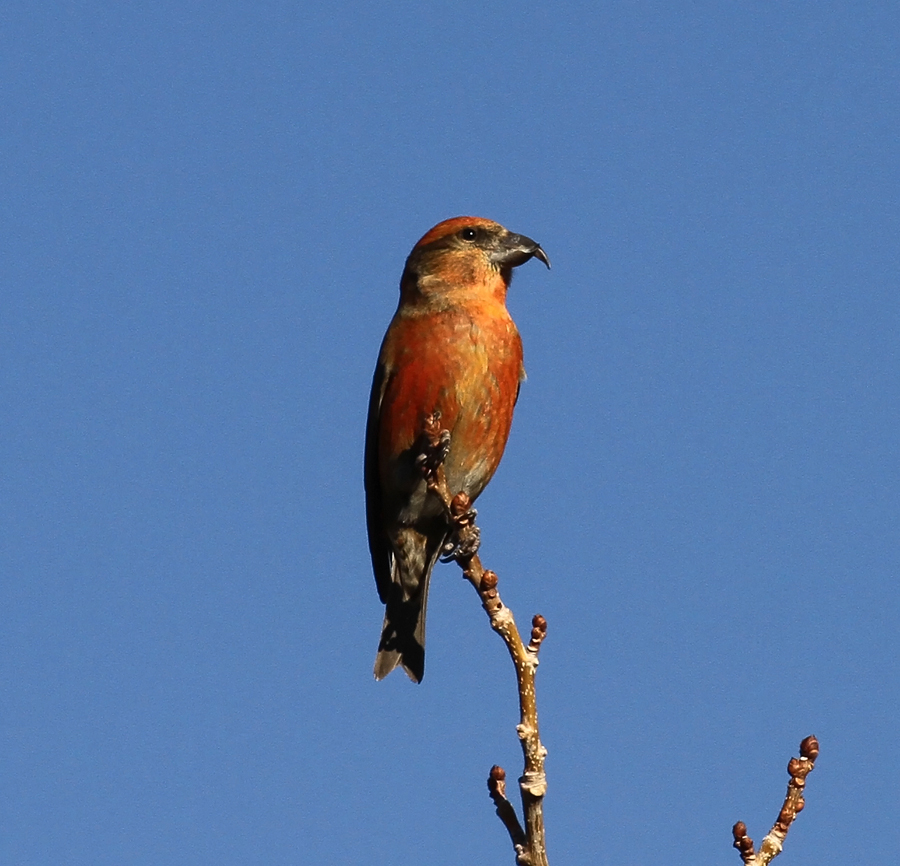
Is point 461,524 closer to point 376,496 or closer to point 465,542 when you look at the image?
point 465,542

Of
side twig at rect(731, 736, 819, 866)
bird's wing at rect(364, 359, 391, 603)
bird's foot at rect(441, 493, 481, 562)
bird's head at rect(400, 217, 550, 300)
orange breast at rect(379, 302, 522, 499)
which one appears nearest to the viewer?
side twig at rect(731, 736, 819, 866)

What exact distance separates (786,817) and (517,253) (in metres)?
3.90

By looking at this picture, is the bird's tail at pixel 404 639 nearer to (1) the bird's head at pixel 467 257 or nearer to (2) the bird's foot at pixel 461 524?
(1) the bird's head at pixel 467 257

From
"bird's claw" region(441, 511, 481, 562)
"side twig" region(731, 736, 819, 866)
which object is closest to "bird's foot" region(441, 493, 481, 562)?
"bird's claw" region(441, 511, 481, 562)

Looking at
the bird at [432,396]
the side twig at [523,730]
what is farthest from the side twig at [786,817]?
the bird at [432,396]

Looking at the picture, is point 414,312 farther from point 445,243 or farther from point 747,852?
point 747,852

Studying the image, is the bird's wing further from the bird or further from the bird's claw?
the bird's claw

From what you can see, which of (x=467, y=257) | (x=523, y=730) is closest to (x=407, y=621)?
(x=467, y=257)

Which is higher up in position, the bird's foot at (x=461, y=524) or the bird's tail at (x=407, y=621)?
the bird's tail at (x=407, y=621)

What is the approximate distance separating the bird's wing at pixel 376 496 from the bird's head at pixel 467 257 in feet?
1.63

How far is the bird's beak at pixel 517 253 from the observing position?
21.1 feet

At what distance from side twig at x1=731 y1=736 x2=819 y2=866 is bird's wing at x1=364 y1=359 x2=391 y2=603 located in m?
3.45

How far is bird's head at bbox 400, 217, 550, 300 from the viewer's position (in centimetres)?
640

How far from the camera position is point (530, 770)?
3.00 m
